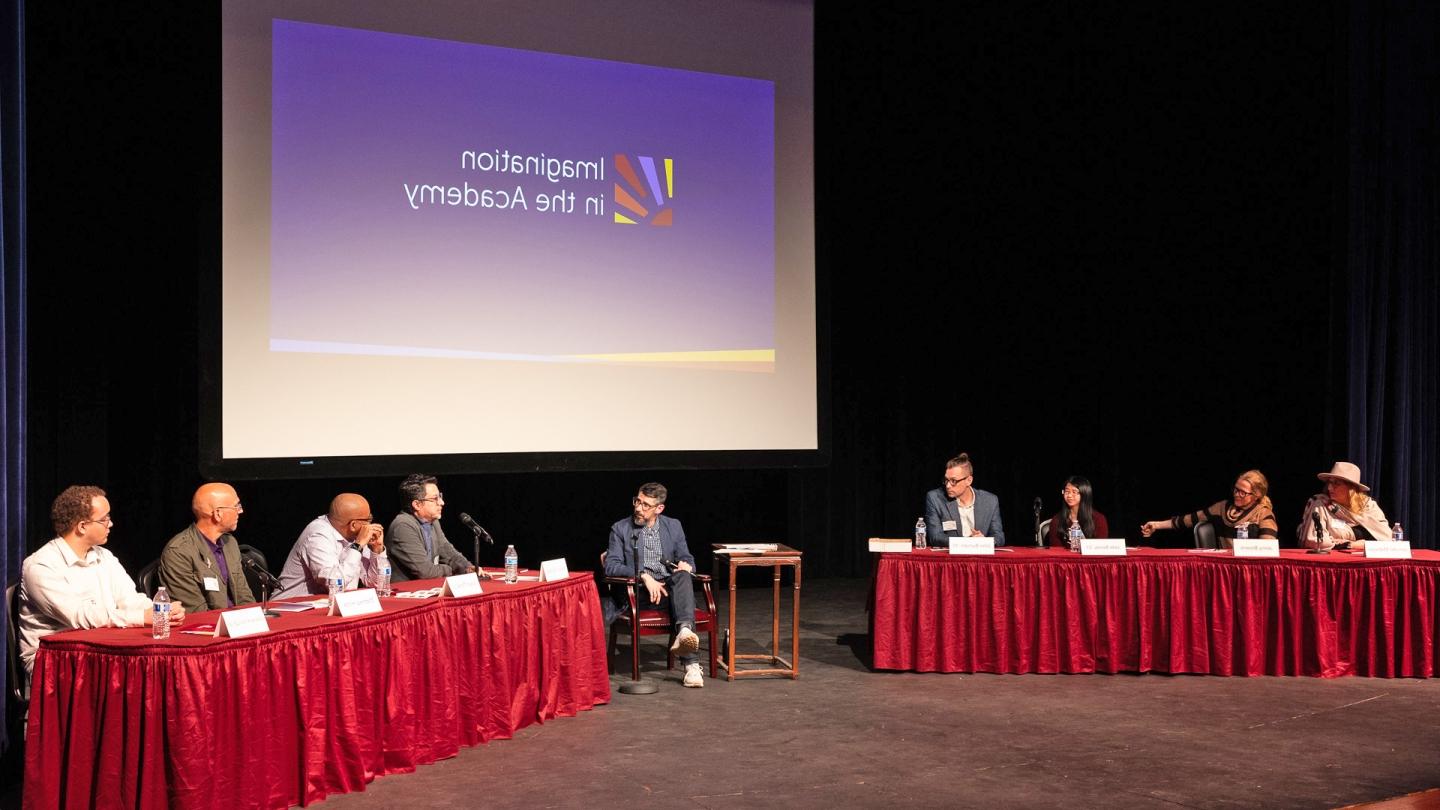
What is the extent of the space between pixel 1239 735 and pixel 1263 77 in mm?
5317

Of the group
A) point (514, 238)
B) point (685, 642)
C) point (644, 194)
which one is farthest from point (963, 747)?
point (644, 194)

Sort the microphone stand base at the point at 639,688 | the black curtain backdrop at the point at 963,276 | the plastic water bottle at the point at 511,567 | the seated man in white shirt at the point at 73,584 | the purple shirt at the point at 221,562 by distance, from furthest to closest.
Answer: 1. the black curtain backdrop at the point at 963,276
2. the microphone stand base at the point at 639,688
3. the plastic water bottle at the point at 511,567
4. the purple shirt at the point at 221,562
5. the seated man in white shirt at the point at 73,584

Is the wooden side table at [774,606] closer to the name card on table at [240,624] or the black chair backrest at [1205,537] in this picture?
the black chair backrest at [1205,537]

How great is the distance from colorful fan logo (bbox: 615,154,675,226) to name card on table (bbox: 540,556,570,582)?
2489mm

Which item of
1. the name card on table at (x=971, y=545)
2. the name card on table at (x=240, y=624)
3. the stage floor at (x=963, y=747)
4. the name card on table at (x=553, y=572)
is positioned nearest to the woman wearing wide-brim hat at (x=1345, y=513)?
the stage floor at (x=963, y=747)

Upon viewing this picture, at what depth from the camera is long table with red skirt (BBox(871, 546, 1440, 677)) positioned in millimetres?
6359

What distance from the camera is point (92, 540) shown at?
4.33 meters

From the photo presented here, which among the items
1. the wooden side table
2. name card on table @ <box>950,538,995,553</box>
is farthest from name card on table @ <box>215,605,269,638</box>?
name card on table @ <box>950,538,995,553</box>

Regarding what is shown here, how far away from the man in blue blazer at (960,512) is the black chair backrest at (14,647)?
14.2 ft

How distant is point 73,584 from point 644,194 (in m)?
4.20

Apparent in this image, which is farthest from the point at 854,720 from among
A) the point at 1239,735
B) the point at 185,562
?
the point at 185,562

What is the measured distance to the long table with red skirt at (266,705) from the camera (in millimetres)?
3787

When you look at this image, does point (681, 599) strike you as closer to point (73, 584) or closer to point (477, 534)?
point (477, 534)

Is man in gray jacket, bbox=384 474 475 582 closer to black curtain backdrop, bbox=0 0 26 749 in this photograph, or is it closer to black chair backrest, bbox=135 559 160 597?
black chair backrest, bbox=135 559 160 597
